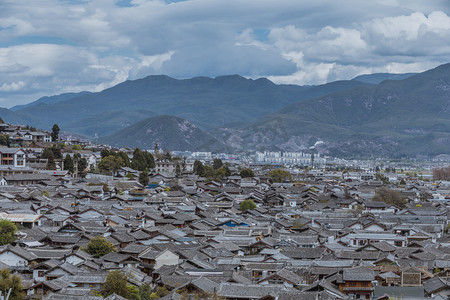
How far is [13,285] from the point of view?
2034 centimetres

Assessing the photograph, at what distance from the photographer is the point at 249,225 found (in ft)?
121

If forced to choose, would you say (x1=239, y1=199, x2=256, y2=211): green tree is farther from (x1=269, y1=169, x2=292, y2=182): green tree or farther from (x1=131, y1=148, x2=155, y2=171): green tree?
(x1=269, y1=169, x2=292, y2=182): green tree

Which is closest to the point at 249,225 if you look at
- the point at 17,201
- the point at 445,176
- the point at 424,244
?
the point at 424,244

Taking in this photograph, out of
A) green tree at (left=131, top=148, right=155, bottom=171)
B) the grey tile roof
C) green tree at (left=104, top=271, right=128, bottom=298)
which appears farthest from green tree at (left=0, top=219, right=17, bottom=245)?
green tree at (left=131, top=148, right=155, bottom=171)

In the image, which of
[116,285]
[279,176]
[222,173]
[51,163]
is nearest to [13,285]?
[116,285]

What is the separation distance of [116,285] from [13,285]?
3104mm

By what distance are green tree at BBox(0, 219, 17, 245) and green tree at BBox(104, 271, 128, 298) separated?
345 inches

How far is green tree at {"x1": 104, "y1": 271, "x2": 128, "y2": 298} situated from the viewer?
2056cm

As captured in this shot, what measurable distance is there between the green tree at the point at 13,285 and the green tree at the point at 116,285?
8.59 feet

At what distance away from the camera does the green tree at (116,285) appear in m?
20.6

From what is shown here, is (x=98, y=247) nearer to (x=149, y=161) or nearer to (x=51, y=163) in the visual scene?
(x=51, y=163)

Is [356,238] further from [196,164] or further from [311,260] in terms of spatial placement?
[196,164]

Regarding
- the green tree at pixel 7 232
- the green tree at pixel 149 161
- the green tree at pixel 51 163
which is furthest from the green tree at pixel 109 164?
the green tree at pixel 7 232

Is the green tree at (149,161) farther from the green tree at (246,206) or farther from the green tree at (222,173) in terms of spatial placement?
the green tree at (246,206)
